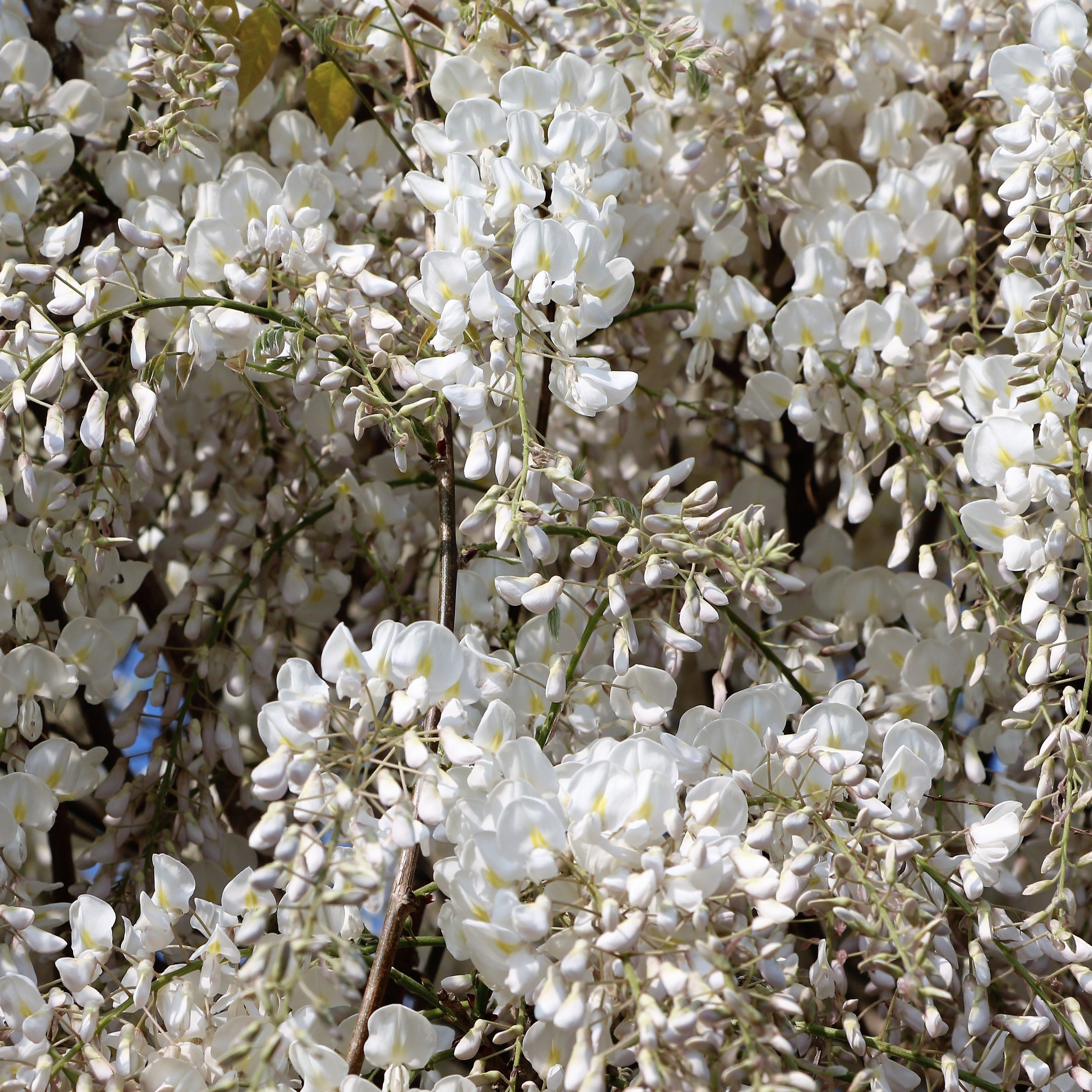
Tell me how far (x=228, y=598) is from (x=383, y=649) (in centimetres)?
41

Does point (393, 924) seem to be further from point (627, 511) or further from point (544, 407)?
point (544, 407)

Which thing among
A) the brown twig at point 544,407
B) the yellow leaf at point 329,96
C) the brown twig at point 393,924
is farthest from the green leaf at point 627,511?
the yellow leaf at point 329,96

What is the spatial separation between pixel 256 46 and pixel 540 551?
592 millimetres

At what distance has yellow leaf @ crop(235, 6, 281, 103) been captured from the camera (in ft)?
3.46

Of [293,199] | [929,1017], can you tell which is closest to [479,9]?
[293,199]

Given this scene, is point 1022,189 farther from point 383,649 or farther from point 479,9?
point 383,649

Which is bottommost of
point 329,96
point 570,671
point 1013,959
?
point 1013,959

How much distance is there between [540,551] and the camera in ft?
2.48

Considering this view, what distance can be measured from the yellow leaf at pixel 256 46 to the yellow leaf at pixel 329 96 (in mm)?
43

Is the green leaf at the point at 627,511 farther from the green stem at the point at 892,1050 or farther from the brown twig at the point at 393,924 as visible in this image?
the green stem at the point at 892,1050

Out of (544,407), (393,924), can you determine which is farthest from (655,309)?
(393,924)

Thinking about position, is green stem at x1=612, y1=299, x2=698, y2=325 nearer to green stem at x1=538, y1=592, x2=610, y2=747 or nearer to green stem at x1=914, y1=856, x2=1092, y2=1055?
green stem at x1=538, y1=592, x2=610, y2=747

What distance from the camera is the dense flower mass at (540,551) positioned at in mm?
714

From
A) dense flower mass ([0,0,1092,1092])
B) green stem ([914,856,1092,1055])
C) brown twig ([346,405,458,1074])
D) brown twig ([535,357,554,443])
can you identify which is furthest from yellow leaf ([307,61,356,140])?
green stem ([914,856,1092,1055])
